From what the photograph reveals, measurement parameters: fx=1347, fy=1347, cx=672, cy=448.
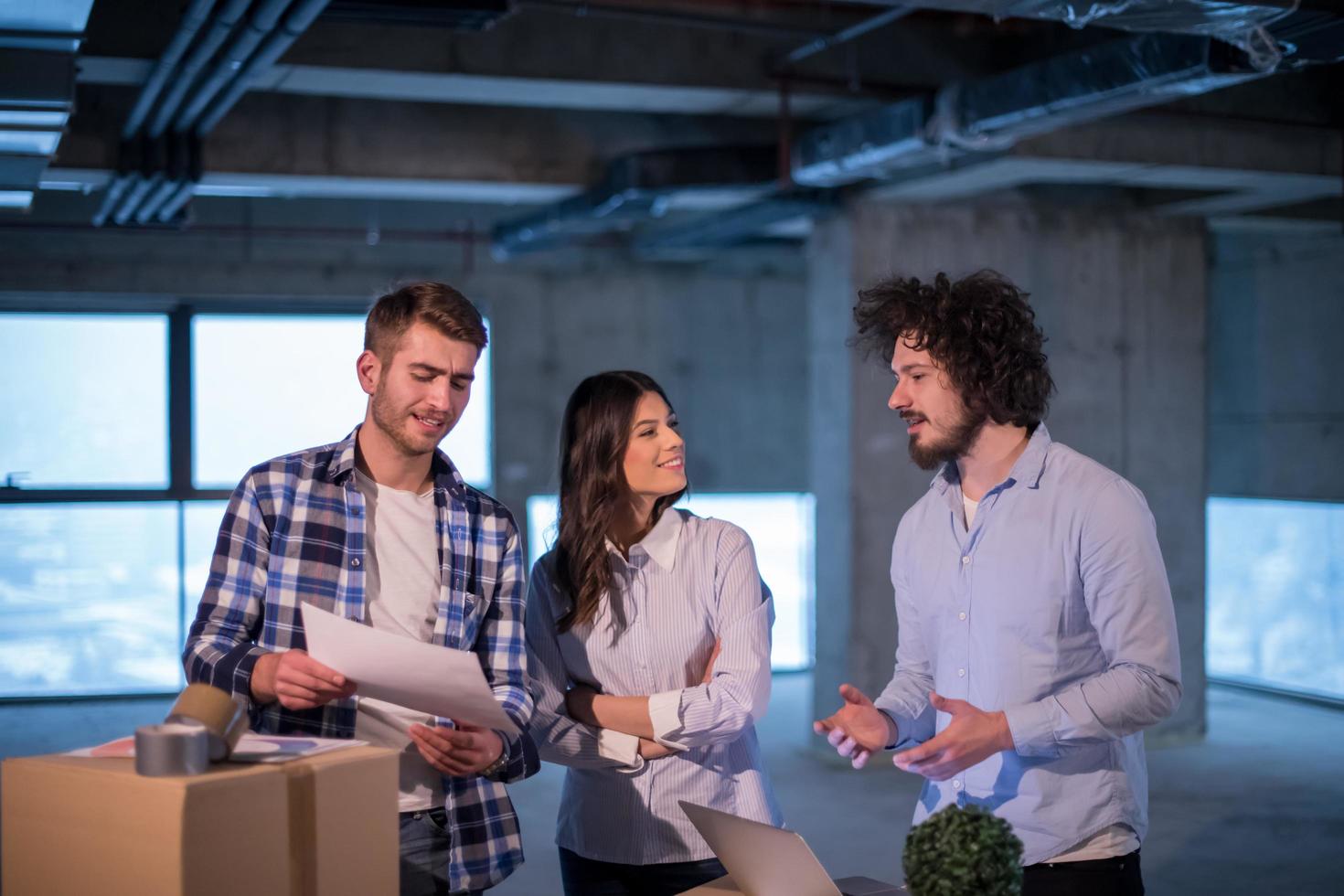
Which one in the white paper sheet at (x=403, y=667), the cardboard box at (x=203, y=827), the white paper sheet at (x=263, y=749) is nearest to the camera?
the cardboard box at (x=203, y=827)

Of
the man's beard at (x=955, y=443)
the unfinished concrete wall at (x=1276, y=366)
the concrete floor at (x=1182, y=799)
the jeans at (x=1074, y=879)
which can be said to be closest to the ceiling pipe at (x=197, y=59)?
the man's beard at (x=955, y=443)

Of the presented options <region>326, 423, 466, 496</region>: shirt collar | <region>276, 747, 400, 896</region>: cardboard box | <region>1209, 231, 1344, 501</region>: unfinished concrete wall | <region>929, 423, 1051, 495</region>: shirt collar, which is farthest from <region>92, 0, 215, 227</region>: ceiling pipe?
<region>1209, 231, 1344, 501</region>: unfinished concrete wall

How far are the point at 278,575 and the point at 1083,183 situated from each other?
5512 mm

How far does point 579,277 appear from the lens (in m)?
9.09

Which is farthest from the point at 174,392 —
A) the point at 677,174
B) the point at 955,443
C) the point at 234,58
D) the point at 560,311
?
the point at 955,443

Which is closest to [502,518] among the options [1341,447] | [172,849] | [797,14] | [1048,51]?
[172,849]

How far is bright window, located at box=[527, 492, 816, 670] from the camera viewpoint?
9398 millimetres

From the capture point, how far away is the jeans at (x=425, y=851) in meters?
1.81

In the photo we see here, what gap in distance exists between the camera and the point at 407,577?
1.92 m

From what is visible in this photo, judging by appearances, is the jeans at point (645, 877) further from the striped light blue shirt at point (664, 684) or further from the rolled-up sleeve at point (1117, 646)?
the rolled-up sleeve at point (1117, 646)

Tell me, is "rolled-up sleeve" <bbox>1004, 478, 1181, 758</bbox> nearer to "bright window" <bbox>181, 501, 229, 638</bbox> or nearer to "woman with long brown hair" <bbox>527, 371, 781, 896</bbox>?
"woman with long brown hair" <bbox>527, 371, 781, 896</bbox>

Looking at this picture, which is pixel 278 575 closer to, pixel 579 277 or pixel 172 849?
pixel 172 849

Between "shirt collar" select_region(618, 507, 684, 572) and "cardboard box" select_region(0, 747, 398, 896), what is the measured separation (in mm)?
825

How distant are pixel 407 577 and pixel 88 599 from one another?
736cm
